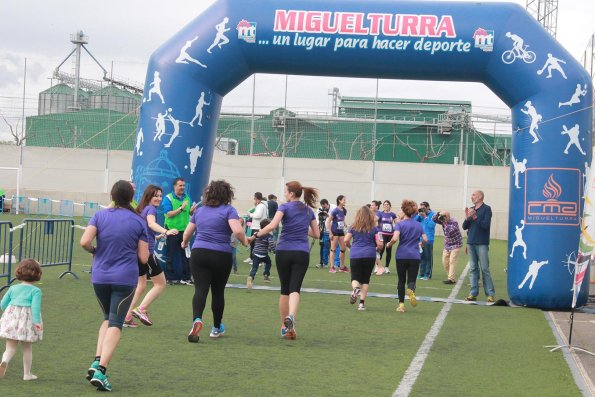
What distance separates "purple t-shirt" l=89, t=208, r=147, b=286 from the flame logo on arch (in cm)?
813

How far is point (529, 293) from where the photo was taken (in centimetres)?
1403

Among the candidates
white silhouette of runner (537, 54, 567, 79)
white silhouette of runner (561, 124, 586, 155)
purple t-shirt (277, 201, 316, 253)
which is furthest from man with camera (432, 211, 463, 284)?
purple t-shirt (277, 201, 316, 253)

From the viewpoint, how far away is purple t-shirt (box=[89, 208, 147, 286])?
24.3 ft

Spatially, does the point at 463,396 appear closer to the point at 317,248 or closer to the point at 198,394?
the point at 198,394

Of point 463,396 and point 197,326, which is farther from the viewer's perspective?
point 197,326

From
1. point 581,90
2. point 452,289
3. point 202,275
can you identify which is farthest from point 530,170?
point 202,275

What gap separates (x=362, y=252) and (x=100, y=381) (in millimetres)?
6789

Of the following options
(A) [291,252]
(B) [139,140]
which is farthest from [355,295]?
(B) [139,140]

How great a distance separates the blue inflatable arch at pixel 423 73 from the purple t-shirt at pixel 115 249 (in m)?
7.72

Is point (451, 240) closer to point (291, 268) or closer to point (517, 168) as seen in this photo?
point (517, 168)

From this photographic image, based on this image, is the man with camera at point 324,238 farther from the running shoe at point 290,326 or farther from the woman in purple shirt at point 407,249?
the running shoe at point 290,326

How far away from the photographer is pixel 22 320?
7332mm

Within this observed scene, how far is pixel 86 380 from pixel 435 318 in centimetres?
650

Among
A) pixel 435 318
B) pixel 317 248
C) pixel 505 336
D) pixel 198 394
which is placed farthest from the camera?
pixel 317 248
